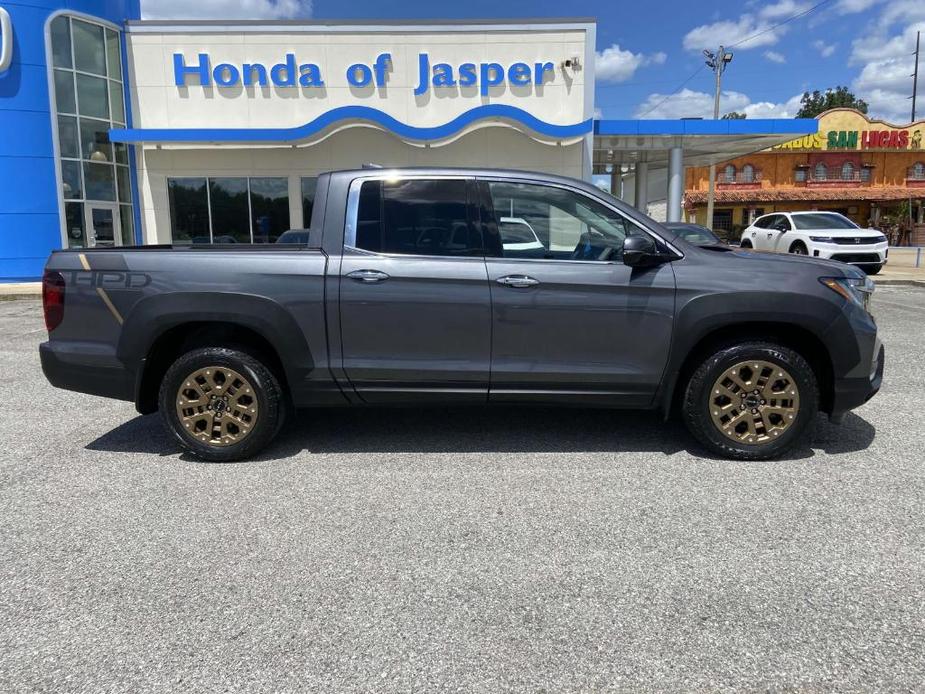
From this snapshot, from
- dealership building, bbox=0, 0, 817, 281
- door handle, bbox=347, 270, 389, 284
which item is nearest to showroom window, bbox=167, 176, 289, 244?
dealership building, bbox=0, 0, 817, 281

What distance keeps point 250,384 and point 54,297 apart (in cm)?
140

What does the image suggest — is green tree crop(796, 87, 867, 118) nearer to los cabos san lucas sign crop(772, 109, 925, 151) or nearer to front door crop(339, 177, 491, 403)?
los cabos san lucas sign crop(772, 109, 925, 151)

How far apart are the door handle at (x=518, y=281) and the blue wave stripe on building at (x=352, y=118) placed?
44.5 ft

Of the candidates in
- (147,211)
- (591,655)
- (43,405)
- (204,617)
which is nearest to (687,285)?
(591,655)

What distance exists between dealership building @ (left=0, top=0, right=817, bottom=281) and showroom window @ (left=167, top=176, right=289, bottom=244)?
1.5 inches

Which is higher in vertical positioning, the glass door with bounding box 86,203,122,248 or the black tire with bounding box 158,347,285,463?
the glass door with bounding box 86,203,122,248

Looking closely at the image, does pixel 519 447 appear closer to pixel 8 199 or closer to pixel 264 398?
pixel 264 398

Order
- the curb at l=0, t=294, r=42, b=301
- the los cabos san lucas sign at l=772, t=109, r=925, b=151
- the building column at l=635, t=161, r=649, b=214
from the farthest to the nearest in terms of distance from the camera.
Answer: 1. the los cabos san lucas sign at l=772, t=109, r=925, b=151
2. the building column at l=635, t=161, r=649, b=214
3. the curb at l=0, t=294, r=42, b=301

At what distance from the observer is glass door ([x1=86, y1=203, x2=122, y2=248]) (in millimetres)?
18281

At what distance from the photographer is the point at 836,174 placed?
144ft

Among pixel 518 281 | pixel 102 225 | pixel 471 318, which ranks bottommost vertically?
pixel 471 318

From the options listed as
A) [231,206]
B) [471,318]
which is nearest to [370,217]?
[471,318]

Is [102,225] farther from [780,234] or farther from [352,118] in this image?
[780,234]

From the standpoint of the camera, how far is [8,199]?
56.7ft
